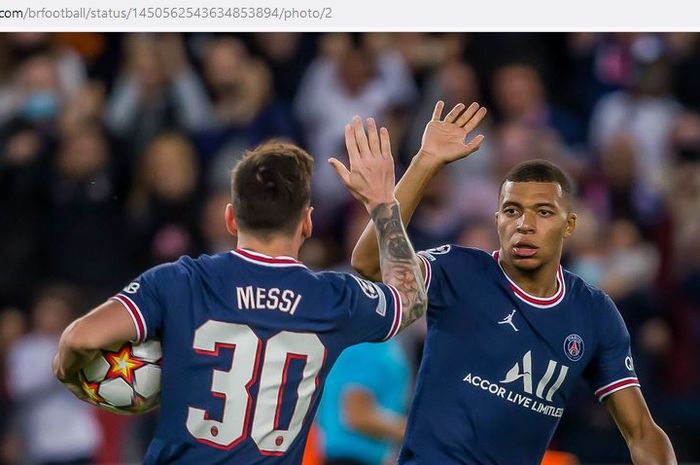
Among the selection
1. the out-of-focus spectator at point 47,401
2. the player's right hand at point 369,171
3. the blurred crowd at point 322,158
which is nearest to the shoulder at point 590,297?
the player's right hand at point 369,171

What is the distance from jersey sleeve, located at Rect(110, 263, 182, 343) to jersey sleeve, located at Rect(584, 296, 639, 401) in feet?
5.29

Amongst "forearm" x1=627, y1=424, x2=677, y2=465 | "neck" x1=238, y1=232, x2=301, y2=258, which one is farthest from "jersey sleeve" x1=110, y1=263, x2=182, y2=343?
"forearm" x1=627, y1=424, x2=677, y2=465

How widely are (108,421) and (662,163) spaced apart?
404 centimetres

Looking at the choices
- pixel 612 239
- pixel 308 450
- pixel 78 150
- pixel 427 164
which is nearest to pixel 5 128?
pixel 78 150

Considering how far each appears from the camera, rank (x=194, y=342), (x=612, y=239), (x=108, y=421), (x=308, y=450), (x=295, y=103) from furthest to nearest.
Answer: (x=295, y=103)
(x=612, y=239)
(x=108, y=421)
(x=308, y=450)
(x=194, y=342)

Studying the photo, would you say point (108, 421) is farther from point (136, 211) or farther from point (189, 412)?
point (189, 412)

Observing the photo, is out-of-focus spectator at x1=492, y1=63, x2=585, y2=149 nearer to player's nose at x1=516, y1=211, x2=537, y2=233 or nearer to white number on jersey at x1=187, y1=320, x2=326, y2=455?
player's nose at x1=516, y1=211, x2=537, y2=233

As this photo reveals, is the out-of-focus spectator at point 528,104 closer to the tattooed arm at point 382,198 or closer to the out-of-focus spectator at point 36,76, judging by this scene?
the out-of-focus spectator at point 36,76

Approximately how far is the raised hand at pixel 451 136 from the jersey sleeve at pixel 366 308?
669mm

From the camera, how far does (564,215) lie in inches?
180

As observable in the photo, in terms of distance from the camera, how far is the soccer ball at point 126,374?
3.90m

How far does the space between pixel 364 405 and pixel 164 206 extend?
2.60 metres

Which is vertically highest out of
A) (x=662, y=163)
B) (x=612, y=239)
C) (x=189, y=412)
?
(x=662, y=163)
